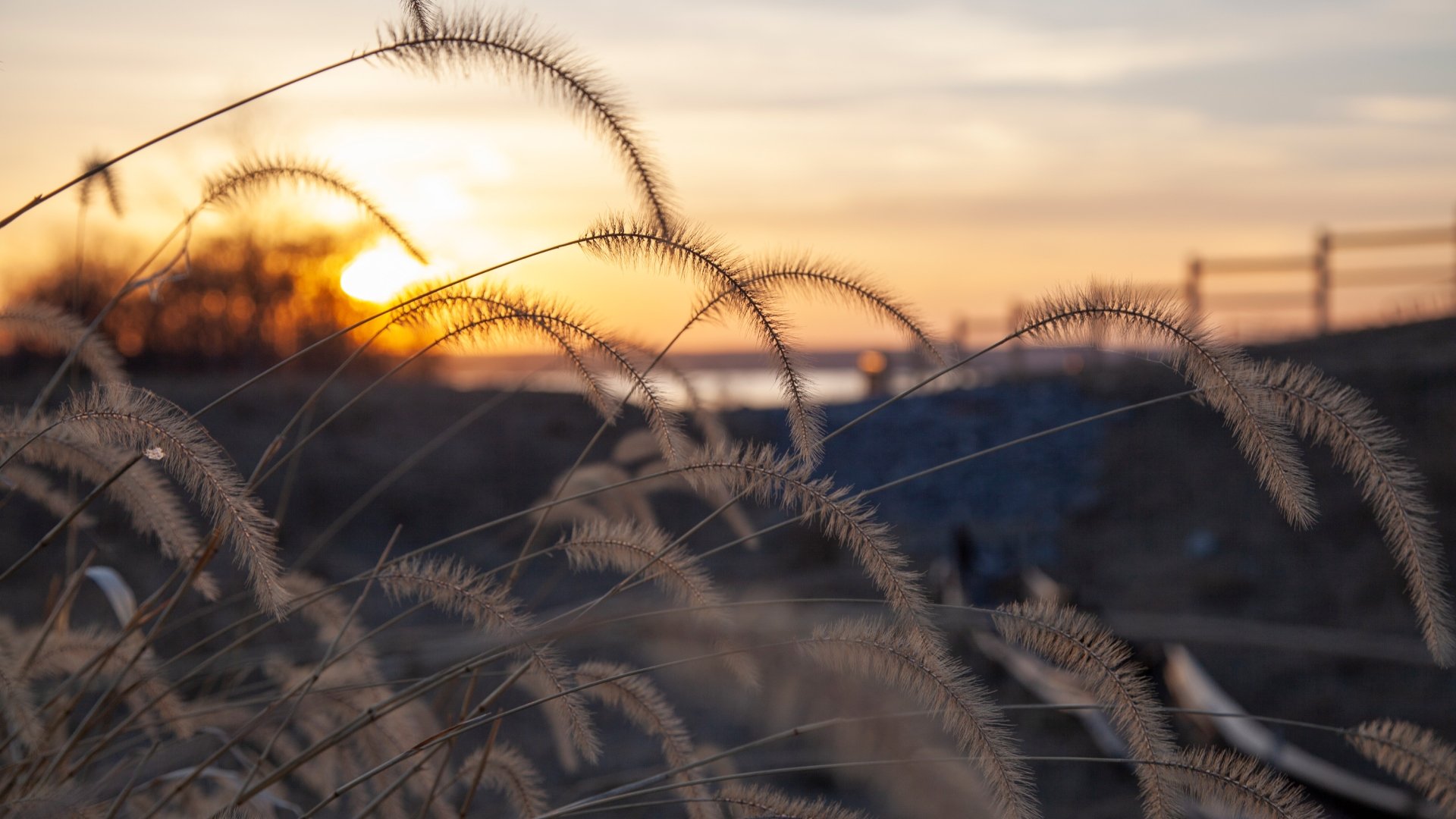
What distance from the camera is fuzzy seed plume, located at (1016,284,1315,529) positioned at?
1684 millimetres

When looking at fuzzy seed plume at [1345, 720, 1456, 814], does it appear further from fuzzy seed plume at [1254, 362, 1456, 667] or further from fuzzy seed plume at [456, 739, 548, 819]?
fuzzy seed plume at [456, 739, 548, 819]

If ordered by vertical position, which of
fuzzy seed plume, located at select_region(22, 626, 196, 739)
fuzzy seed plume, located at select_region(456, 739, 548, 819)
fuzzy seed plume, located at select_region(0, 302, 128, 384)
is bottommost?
fuzzy seed plume, located at select_region(456, 739, 548, 819)

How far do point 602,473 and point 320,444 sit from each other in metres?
10.9

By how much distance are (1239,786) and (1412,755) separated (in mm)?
299

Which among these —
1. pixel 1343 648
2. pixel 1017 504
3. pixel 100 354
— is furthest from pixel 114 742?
pixel 1017 504

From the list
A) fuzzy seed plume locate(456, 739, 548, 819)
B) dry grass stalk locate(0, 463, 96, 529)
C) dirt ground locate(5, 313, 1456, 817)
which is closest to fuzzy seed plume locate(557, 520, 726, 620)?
fuzzy seed plume locate(456, 739, 548, 819)

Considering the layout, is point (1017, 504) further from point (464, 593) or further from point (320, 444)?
point (464, 593)

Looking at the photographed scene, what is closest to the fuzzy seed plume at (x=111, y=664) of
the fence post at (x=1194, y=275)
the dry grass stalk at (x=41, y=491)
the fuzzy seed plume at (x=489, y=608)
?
the dry grass stalk at (x=41, y=491)

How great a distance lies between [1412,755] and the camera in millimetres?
1682

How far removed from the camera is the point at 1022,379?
16.9m

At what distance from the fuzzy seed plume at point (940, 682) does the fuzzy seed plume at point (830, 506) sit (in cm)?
6

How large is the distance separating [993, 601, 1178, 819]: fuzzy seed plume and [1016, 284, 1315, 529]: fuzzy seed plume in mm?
332

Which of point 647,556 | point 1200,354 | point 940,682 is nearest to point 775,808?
point 940,682

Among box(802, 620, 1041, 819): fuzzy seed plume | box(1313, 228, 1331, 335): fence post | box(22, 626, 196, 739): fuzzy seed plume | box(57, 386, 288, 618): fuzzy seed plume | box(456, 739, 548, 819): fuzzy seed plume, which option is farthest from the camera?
box(1313, 228, 1331, 335): fence post
